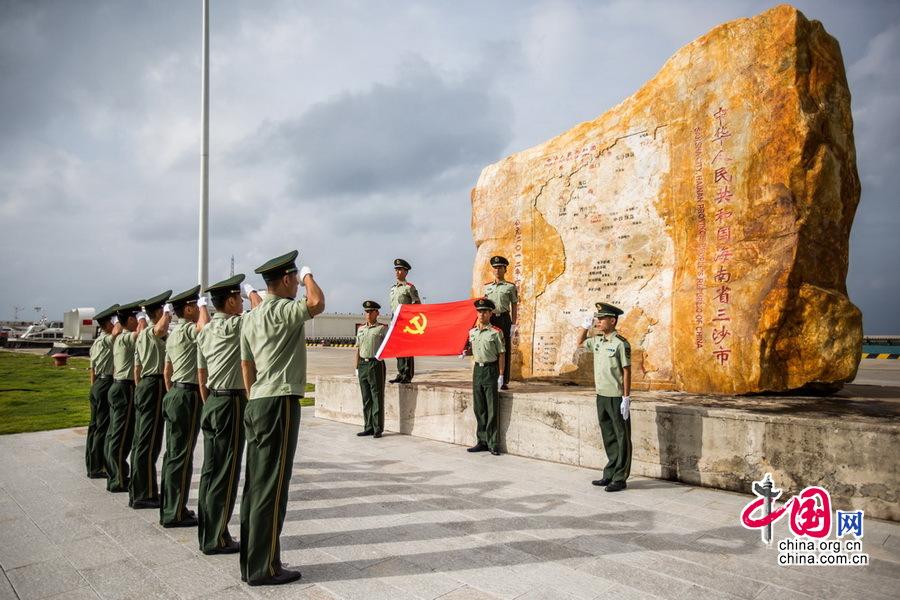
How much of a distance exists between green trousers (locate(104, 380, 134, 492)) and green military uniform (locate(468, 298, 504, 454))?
368 centimetres

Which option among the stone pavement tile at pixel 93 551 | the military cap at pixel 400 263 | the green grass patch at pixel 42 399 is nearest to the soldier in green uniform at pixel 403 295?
the military cap at pixel 400 263

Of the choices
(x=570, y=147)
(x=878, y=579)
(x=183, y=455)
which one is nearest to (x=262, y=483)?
(x=183, y=455)

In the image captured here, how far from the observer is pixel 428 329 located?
777cm

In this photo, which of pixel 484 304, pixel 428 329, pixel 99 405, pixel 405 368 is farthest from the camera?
pixel 405 368

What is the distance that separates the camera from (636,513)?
4488 millimetres

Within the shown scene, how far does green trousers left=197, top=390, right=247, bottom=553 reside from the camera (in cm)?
374

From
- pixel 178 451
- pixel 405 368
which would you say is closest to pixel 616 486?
pixel 178 451

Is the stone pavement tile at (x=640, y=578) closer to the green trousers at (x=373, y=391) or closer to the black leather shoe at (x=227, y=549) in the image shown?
the black leather shoe at (x=227, y=549)

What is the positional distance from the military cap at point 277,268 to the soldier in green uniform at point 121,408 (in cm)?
294

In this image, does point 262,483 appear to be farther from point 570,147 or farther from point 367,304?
point 570,147

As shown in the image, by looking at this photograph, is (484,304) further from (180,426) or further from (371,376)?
(180,426)

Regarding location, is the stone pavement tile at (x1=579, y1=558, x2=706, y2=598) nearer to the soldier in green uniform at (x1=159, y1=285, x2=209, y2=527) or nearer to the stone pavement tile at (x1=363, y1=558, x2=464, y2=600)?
the stone pavement tile at (x1=363, y1=558, x2=464, y2=600)

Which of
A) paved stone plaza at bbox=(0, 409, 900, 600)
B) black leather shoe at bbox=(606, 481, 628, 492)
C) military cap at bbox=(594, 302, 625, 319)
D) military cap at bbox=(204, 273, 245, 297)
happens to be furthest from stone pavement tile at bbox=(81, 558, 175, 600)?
military cap at bbox=(594, 302, 625, 319)

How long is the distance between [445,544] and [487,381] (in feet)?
9.68
